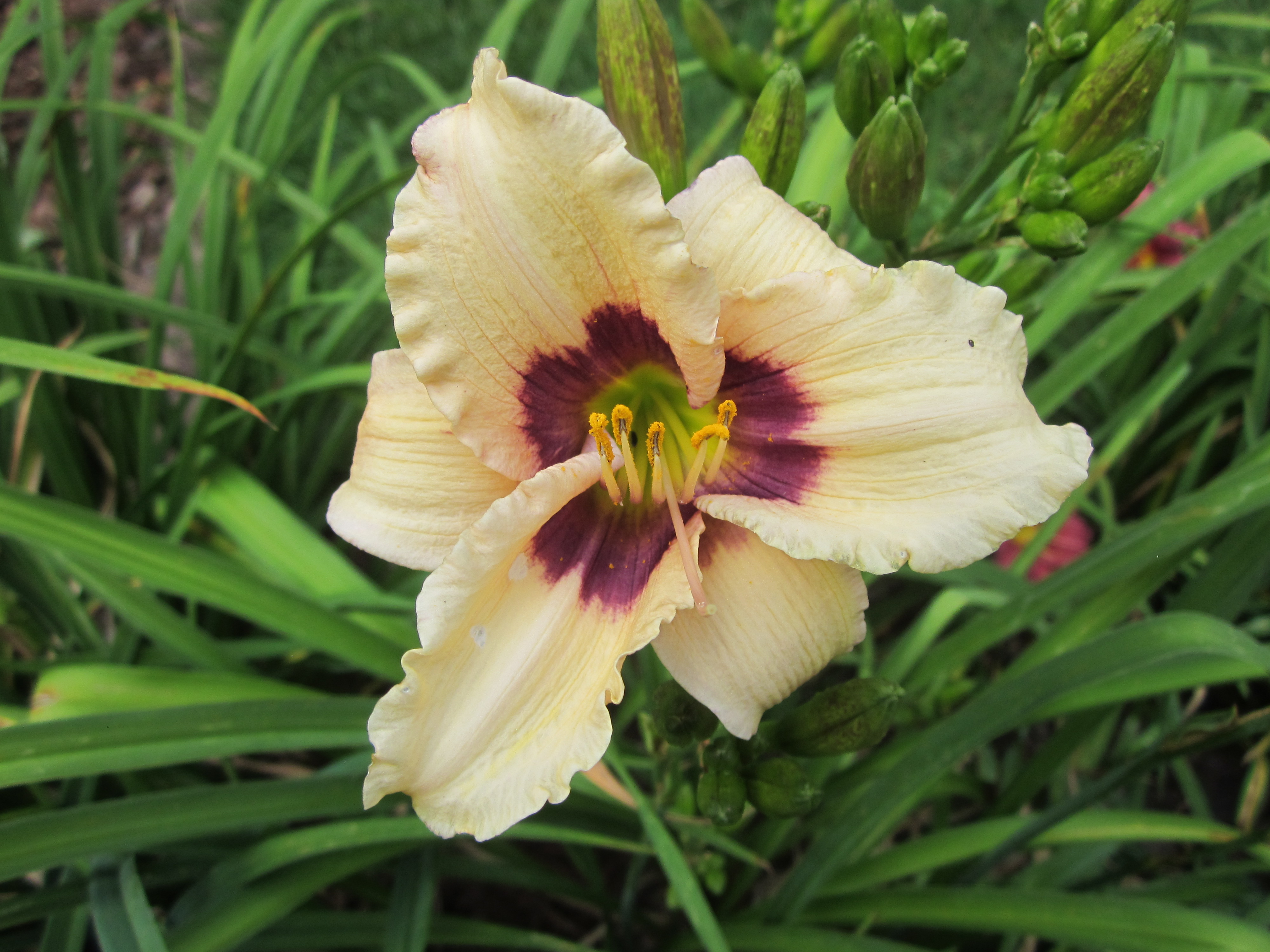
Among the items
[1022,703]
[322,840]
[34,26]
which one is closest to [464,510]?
[322,840]

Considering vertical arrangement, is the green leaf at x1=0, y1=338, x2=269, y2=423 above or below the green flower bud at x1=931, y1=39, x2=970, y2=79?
below

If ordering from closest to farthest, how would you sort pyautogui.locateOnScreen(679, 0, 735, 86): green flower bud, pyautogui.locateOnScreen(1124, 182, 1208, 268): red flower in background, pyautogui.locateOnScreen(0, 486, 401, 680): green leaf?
pyautogui.locateOnScreen(0, 486, 401, 680): green leaf, pyautogui.locateOnScreen(679, 0, 735, 86): green flower bud, pyautogui.locateOnScreen(1124, 182, 1208, 268): red flower in background

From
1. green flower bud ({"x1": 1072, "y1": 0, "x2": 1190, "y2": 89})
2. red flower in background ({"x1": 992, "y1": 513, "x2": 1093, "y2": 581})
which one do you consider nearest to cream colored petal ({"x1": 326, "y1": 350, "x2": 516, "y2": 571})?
green flower bud ({"x1": 1072, "y1": 0, "x2": 1190, "y2": 89})

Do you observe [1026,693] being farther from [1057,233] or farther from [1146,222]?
[1146,222]

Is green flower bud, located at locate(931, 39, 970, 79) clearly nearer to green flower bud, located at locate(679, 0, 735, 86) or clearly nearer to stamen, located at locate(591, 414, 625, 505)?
green flower bud, located at locate(679, 0, 735, 86)

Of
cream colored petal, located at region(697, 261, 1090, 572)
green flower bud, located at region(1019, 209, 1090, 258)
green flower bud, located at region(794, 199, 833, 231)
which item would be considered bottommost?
cream colored petal, located at region(697, 261, 1090, 572)

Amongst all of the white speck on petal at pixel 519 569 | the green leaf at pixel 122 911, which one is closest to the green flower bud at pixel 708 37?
the white speck on petal at pixel 519 569

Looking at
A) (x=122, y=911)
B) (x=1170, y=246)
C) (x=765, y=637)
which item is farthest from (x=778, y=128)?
(x=1170, y=246)
